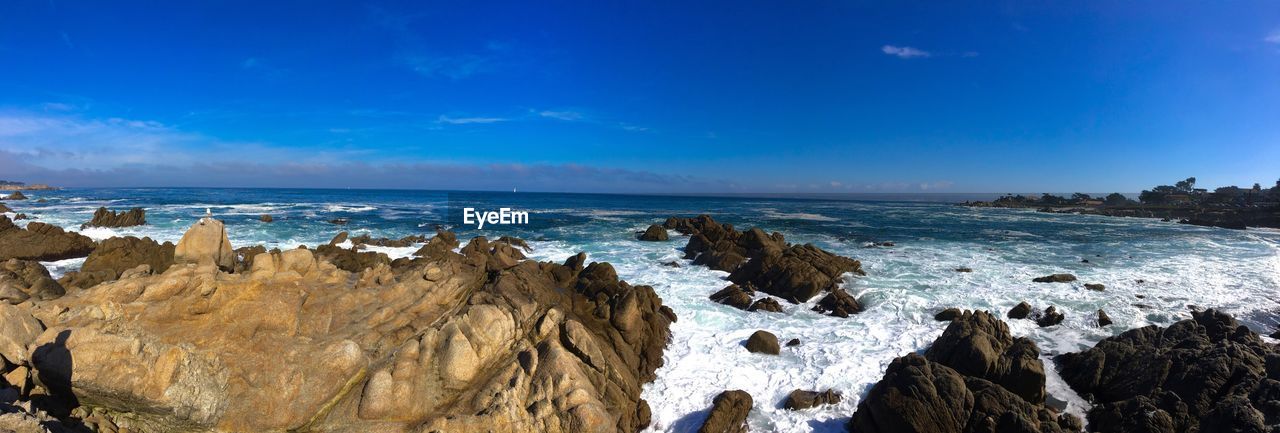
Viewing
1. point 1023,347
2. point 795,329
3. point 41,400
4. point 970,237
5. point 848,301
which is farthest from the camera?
point 970,237

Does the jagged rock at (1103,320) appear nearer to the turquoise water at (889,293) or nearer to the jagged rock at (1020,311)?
the turquoise water at (889,293)

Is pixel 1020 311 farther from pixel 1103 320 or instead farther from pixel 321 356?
pixel 321 356

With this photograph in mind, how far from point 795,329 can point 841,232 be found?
32949 mm

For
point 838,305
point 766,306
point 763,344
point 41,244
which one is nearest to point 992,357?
point 763,344

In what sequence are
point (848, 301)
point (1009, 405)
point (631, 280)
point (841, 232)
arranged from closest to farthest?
point (1009, 405) → point (848, 301) → point (631, 280) → point (841, 232)

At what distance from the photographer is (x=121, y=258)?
19797 mm

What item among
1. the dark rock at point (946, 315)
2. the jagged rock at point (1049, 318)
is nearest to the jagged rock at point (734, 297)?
the dark rock at point (946, 315)

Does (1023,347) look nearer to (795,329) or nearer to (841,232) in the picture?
(795,329)

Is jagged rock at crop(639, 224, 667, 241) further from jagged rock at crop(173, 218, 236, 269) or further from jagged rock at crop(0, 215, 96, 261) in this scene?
jagged rock at crop(0, 215, 96, 261)

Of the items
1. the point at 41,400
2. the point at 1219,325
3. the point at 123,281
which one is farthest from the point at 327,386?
the point at 1219,325

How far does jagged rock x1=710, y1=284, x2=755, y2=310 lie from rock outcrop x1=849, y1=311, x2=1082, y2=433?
7.17m

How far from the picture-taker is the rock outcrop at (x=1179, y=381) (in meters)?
8.14

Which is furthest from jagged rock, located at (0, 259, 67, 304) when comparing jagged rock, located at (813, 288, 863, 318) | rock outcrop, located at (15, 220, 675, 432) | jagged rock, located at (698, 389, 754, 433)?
jagged rock, located at (813, 288, 863, 318)

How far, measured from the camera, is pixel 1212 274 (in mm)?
23172
